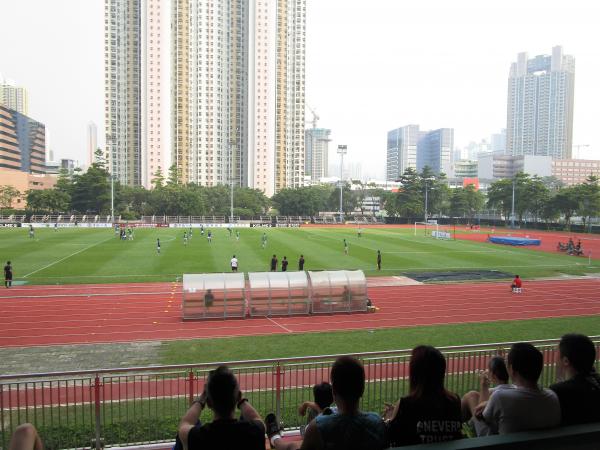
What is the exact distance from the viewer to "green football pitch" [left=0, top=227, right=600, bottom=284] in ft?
115

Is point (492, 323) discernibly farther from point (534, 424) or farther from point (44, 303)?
point (44, 303)

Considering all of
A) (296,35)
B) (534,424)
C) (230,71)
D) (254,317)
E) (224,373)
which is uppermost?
(296,35)

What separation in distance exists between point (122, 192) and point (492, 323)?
323ft

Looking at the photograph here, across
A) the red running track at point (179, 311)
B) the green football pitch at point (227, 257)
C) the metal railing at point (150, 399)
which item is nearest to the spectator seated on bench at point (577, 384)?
the metal railing at point (150, 399)

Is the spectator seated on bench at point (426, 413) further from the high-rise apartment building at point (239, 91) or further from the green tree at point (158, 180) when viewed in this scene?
the high-rise apartment building at point (239, 91)

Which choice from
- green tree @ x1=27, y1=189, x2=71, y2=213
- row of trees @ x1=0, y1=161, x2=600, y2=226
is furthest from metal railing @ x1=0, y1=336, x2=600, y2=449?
green tree @ x1=27, y1=189, x2=71, y2=213

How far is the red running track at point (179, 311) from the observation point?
765 inches

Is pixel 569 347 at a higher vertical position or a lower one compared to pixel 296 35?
lower

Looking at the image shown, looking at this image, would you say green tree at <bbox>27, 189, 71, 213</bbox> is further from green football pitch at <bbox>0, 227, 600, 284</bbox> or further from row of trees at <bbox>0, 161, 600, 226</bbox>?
green football pitch at <bbox>0, 227, 600, 284</bbox>

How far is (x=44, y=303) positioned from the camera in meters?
24.5

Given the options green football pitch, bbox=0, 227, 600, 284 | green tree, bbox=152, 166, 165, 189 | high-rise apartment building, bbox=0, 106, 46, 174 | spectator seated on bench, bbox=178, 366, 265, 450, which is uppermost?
high-rise apartment building, bbox=0, 106, 46, 174

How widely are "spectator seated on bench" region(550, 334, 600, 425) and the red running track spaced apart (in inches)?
633

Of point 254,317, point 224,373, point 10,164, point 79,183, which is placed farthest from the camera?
point 10,164

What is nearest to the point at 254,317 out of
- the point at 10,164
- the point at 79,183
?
the point at 79,183
